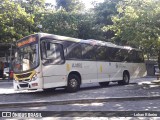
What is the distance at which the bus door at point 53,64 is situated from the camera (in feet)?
41.9

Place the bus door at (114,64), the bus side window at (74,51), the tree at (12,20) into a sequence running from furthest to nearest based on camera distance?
the tree at (12,20) < the bus door at (114,64) < the bus side window at (74,51)

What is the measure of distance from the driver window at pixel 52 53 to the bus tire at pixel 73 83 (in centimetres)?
106

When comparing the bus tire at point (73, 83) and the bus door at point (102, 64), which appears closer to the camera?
the bus tire at point (73, 83)

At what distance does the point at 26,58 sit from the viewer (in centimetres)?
1316

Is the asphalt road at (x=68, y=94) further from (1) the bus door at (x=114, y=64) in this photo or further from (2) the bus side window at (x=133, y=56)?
(2) the bus side window at (x=133, y=56)

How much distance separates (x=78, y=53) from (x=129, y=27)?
4.09 metres

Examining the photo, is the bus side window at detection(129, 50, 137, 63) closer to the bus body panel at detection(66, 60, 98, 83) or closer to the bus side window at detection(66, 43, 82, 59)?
the bus body panel at detection(66, 60, 98, 83)

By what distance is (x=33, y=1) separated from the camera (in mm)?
42000

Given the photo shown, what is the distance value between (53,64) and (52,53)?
1.74ft

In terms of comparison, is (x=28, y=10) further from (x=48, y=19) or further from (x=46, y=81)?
(x=46, y=81)

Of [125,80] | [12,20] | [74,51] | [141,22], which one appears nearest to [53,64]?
[74,51]

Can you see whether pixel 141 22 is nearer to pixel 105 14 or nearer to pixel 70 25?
pixel 70 25

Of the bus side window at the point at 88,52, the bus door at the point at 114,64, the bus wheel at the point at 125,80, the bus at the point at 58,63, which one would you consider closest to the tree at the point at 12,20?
the bus door at the point at 114,64

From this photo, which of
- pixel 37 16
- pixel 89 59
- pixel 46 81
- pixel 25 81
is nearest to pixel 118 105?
pixel 46 81
